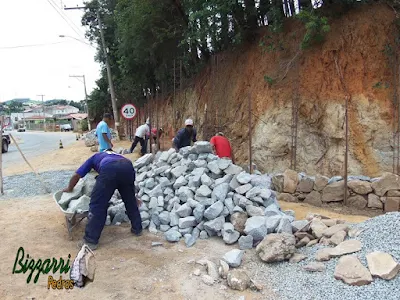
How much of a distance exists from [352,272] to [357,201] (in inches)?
171

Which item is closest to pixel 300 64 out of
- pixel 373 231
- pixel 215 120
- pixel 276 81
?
pixel 276 81

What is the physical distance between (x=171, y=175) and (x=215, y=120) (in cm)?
591

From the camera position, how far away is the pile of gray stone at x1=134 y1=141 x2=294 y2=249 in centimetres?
471

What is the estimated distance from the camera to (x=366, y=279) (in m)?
3.29

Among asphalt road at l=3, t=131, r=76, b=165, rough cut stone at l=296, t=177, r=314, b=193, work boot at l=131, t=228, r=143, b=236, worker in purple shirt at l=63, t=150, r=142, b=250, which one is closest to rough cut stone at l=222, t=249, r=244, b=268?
work boot at l=131, t=228, r=143, b=236

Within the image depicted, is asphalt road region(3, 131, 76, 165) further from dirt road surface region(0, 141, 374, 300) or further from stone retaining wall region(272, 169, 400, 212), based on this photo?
stone retaining wall region(272, 169, 400, 212)

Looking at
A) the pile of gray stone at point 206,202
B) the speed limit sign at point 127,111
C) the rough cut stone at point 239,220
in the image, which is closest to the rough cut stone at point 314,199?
the pile of gray stone at point 206,202

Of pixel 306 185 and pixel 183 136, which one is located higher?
pixel 183 136

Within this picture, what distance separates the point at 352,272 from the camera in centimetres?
342

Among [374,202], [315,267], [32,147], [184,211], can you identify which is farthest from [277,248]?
[32,147]

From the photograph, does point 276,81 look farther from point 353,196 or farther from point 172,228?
point 172,228

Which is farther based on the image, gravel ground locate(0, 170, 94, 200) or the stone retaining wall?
gravel ground locate(0, 170, 94, 200)

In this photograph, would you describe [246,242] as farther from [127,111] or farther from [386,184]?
[127,111]

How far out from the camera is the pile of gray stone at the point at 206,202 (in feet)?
15.4
